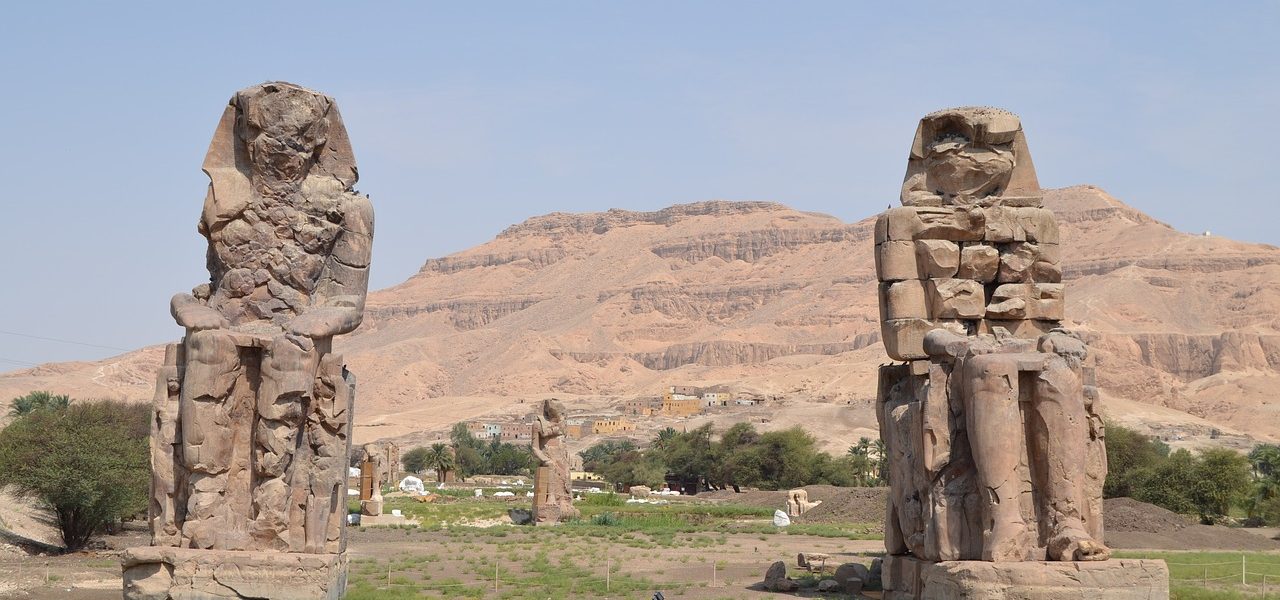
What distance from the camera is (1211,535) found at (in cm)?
2631

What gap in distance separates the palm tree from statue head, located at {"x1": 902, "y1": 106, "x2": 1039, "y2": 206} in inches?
2022

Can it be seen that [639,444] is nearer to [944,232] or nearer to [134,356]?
[944,232]

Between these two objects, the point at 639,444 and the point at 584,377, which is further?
the point at 584,377

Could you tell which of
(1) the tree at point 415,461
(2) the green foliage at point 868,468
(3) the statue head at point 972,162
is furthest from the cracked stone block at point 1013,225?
(1) the tree at point 415,461

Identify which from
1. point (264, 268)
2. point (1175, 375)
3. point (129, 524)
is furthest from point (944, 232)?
point (1175, 375)

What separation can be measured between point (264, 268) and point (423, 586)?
13.8 feet

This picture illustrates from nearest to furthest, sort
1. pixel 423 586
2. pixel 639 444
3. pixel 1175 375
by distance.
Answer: pixel 423 586, pixel 639 444, pixel 1175 375

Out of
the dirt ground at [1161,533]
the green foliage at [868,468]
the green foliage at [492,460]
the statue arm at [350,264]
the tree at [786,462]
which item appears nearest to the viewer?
the statue arm at [350,264]

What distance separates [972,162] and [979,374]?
2.53 metres

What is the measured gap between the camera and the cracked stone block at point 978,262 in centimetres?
1197

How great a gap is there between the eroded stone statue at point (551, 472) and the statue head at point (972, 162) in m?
16.9

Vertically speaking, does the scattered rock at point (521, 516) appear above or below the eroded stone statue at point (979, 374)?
below

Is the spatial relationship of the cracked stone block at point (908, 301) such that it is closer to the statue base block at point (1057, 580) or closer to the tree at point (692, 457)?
the statue base block at point (1057, 580)

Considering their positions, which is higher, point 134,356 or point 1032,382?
point 134,356
